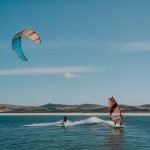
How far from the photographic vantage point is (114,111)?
66938mm

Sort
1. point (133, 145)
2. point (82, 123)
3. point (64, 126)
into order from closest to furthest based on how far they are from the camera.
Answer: point (133, 145) → point (64, 126) → point (82, 123)

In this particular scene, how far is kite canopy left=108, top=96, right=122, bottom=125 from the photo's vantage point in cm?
6631

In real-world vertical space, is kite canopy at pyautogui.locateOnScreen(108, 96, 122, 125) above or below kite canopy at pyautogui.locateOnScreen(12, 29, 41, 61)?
below

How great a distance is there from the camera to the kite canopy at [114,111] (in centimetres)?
6631

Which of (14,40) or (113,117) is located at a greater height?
(14,40)

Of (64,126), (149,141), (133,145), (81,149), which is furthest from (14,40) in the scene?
(64,126)

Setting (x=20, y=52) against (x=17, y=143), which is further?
(x=17, y=143)

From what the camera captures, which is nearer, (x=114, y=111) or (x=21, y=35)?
(x=21, y=35)

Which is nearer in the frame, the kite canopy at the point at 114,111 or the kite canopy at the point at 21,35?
the kite canopy at the point at 21,35

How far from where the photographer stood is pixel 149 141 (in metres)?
48.7

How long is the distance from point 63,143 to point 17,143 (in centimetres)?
536

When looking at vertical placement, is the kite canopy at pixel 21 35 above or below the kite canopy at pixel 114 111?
above

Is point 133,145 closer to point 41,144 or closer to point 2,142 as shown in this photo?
point 41,144

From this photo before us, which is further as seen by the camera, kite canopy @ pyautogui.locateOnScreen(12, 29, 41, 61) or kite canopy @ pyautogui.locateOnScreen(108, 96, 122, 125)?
kite canopy @ pyautogui.locateOnScreen(108, 96, 122, 125)
